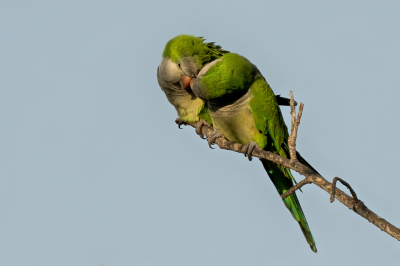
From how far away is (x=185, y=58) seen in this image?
5582 millimetres

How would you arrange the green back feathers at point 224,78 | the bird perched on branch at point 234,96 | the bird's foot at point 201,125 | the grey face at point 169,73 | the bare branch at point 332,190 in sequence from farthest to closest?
1. the bird's foot at point 201,125
2. the grey face at point 169,73
3. the bird perched on branch at point 234,96
4. the green back feathers at point 224,78
5. the bare branch at point 332,190

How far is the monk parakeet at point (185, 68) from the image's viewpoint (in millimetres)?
5598

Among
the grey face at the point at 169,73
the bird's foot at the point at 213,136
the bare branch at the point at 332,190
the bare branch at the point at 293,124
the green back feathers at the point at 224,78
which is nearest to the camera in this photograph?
the bare branch at the point at 332,190

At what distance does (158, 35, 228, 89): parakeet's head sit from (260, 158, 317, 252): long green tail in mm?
1625

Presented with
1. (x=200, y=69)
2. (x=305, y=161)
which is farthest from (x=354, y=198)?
(x=200, y=69)

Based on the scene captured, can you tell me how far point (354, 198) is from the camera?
324cm

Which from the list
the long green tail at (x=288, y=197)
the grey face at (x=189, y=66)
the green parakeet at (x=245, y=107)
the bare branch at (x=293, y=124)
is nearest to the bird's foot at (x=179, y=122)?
the green parakeet at (x=245, y=107)

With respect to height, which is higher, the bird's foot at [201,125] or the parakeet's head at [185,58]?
the parakeet's head at [185,58]

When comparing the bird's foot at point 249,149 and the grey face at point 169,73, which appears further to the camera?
the grey face at point 169,73

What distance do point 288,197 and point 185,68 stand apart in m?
2.21

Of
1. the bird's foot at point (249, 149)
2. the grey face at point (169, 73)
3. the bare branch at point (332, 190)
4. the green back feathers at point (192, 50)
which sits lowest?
the bare branch at point (332, 190)

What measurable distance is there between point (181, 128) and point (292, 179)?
1825mm

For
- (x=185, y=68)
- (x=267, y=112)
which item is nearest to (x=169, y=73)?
(x=185, y=68)

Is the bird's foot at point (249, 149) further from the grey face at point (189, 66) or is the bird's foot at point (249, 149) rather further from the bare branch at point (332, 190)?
the grey face at point (189, 66)
